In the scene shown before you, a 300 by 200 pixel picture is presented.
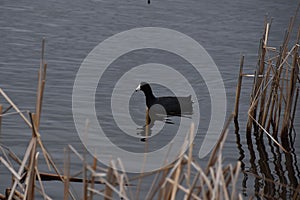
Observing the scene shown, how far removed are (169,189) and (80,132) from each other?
18.6ft

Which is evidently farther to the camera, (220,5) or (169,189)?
(220,5)

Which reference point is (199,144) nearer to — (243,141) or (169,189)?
(243,141)

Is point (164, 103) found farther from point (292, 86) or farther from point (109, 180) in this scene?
point (109, 180)

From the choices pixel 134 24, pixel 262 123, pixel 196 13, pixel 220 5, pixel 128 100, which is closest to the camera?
pixel 262 123

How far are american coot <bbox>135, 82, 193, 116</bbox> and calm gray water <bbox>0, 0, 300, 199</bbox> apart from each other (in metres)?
0.23

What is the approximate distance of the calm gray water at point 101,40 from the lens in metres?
8.89

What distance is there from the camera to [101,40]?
52.3 ft

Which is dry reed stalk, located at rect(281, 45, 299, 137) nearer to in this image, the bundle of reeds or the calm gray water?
the bundle of reeds

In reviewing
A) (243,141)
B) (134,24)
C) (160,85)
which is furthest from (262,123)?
(134,24)

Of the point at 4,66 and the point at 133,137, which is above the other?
the point at 4,66

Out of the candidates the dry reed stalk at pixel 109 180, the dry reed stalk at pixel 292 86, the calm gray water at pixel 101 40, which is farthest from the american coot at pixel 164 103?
the dry reed stalk at pixel 109 180

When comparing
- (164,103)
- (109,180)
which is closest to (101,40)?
(164,103)

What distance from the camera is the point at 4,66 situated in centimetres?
1270

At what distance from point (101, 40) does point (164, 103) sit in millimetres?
5207
